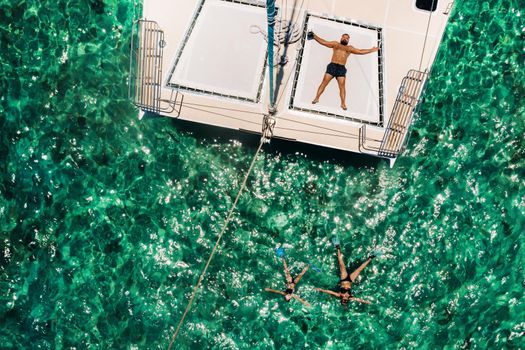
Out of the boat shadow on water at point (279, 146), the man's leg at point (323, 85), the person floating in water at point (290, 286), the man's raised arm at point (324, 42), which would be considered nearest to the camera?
the man's leg at point (323, 85)

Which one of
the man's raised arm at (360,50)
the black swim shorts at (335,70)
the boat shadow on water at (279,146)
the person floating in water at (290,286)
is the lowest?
the person floating in water at (290,286)

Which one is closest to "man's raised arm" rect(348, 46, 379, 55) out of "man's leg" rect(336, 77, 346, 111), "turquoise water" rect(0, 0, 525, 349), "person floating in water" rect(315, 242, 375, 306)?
"man's leg" rect(336, 77, 346, 111)

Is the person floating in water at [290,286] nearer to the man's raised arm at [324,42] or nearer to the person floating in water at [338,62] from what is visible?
the person floating in water at [338,62]

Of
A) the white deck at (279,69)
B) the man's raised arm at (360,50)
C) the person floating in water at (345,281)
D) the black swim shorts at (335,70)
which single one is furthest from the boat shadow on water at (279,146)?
the man's raised arm at (360,50)

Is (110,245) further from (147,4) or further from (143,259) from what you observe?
(147,4)

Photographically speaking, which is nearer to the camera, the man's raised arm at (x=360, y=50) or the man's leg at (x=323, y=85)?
the man's leg at (x=323, y=85)

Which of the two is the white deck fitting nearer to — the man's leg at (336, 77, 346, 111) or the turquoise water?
the man's leg at (336, 77, 346, 111)
